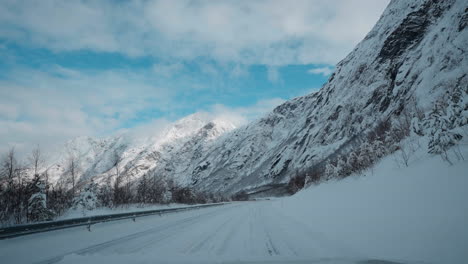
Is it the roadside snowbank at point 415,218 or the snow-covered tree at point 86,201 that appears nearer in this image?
the roadside snowbank at point 415,218

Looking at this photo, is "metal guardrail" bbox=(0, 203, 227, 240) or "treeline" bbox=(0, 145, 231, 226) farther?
"treeline" bbox=(0, 145, 231, 226)

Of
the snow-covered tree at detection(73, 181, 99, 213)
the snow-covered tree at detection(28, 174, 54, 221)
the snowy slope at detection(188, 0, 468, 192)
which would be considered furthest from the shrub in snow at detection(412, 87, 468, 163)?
the snowy slope at detection(188, 0, 468, 192)

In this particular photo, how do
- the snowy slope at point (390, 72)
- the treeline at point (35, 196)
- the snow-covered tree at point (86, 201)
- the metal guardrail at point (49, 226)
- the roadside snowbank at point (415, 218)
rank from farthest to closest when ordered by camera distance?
the snowy slope at point (390, 72)
the snow-covered tree at point (86, 201)
the treeline at point (35, 196)
the metal guardrail at point (49, 226)
the roadside snowbank at point (415, 218)

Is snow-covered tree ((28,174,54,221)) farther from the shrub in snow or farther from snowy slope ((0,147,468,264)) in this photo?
the shrub in snow

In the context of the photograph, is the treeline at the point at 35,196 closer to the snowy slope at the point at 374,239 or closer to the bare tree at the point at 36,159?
the bare tree at the point at 36,159

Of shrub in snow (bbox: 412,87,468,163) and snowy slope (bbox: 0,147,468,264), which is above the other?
shrub in snow (bbox: 412,87,468,163)

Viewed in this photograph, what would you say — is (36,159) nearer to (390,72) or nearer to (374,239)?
(374,239)

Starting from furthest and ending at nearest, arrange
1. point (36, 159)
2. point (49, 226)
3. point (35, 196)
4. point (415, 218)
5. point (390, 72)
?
point (390, 72) → point (36, 159) → point (35, 196) → point (49, 226) → point (415, 218)

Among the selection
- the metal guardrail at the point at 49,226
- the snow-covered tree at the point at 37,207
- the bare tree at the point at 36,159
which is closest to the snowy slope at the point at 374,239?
the metal guardrail at the point at 49,226

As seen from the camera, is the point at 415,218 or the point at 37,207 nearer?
the point at 415,218

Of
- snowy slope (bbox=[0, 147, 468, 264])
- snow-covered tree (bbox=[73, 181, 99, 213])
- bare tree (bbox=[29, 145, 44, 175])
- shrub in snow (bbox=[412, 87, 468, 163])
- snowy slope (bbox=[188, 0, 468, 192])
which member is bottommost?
snowy slope (bbox=[0, 147, 468, 264])

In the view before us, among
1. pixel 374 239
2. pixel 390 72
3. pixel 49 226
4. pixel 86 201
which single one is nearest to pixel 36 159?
pixel 86 201

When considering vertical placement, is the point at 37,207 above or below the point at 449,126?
below

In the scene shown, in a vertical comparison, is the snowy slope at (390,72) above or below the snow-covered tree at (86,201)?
above
